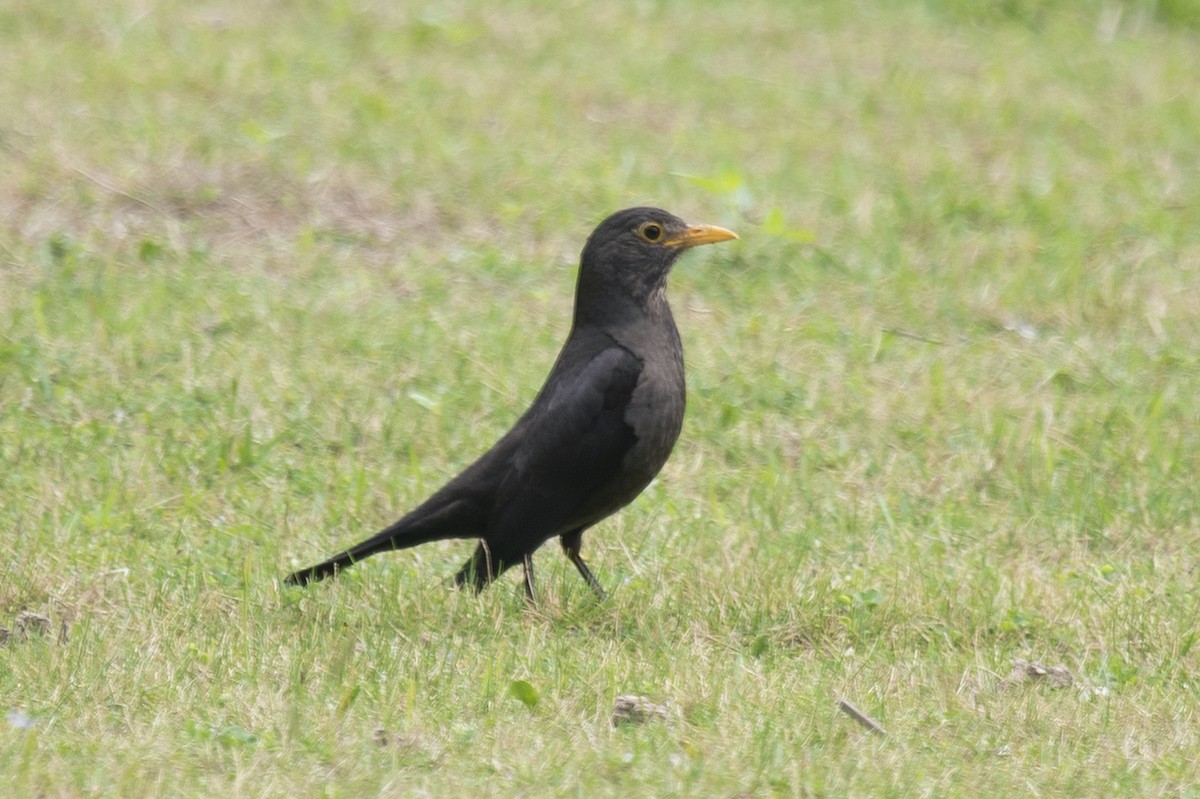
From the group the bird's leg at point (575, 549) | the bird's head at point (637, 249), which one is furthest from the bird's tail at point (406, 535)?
the bird's head at point (637, 249)

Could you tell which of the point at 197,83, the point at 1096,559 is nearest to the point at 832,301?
the point at 1096,559

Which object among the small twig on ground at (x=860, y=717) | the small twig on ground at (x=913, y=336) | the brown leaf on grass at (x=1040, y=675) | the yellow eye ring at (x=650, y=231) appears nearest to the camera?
the small twig on ground at (x=860, y=717)

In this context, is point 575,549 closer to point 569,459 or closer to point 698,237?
point 569,459

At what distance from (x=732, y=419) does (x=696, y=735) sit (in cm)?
299

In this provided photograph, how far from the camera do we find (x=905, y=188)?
9.59 metres

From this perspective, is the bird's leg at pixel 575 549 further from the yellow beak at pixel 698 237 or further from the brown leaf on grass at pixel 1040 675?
the brown leaf on grass at pixel 1040 675

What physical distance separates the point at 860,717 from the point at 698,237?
2.06m

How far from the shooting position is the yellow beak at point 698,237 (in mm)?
5973

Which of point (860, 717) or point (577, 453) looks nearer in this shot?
point (860, 717)

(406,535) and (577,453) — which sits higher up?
(577,453)

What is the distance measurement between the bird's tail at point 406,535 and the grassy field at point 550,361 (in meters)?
0.09

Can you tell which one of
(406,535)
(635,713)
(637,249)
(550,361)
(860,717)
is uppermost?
(637,249)

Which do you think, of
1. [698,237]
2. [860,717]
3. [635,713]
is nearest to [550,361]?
[698,237]

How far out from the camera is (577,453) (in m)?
5.41
